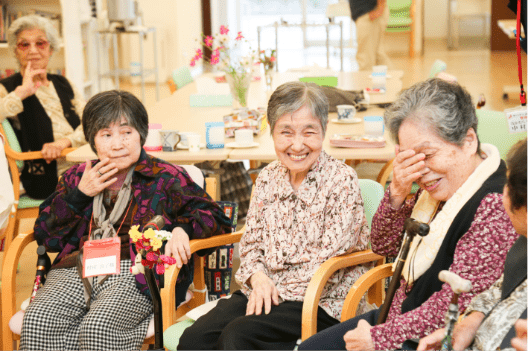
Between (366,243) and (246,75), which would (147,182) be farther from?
(246,75)

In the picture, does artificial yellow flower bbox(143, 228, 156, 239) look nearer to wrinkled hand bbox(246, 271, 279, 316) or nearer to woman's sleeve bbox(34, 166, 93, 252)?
wrinkled hand bbox(246, 271, 279, 316)

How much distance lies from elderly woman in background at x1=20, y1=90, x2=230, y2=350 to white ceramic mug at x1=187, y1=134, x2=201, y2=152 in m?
0.71

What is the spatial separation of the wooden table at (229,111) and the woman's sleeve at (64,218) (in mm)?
678

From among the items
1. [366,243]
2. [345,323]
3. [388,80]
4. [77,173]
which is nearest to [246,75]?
[388,80]

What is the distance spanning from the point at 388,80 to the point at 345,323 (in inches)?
133

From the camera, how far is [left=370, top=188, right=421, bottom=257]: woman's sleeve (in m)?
1.92

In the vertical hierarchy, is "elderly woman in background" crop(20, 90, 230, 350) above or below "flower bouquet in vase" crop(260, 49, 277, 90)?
below

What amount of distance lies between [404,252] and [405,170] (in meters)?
0.23

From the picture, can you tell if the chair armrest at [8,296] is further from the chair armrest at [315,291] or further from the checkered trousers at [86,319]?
the chair armrest at [315,291]

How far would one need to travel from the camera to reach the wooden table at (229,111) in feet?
10.2

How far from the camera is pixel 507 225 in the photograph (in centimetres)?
164

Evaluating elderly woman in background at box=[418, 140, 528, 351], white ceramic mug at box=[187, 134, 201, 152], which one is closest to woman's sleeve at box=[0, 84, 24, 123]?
white ceramic mug at box=[187, 134, 201, 152]

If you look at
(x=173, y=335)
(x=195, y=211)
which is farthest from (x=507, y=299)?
(x=195, y=211)

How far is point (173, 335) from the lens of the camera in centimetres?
203
